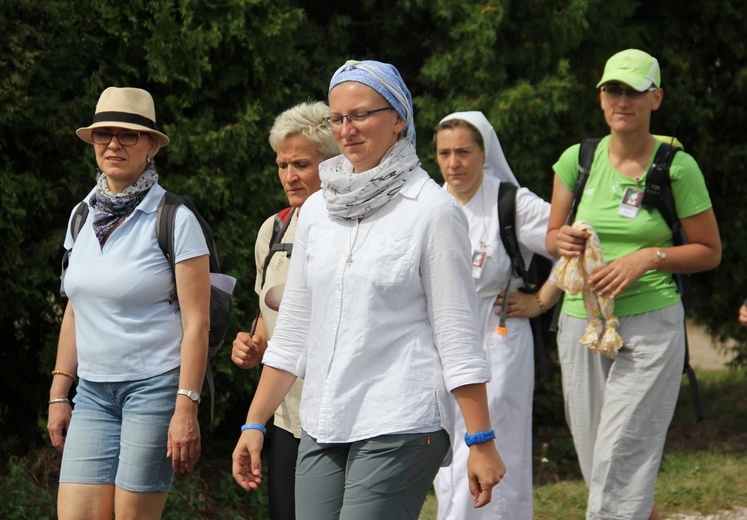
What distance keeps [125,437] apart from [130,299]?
1.63 feet

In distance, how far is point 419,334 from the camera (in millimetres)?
3014

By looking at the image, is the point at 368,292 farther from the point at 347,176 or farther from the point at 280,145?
the point at 280,145

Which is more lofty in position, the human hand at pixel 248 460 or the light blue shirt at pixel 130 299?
the light blue shirt at pixel 130 299

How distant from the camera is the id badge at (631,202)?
4918 mm

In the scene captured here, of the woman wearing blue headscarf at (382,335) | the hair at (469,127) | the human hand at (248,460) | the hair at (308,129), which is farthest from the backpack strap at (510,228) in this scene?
the human hand at (248,460)

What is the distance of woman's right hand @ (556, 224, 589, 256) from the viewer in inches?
194

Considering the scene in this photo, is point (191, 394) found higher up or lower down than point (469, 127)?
lower down

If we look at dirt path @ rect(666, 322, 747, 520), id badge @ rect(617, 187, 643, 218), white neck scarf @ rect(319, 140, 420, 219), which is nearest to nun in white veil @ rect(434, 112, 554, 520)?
id badge @ rect(617, 187, 643, 218)

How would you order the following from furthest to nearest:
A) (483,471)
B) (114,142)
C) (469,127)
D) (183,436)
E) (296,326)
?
(469,127)
(114,142)
(183,436)
(296,326)
(483,471)

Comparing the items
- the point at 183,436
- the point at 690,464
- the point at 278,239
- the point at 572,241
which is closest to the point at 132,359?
the point at 183,436

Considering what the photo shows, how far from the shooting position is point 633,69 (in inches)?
195

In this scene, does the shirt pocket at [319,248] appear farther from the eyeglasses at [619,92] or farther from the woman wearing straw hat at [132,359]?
the eyeglasses at [619,92]

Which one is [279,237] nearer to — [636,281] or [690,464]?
[636,281]

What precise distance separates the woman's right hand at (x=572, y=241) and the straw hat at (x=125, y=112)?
6.31 ft
